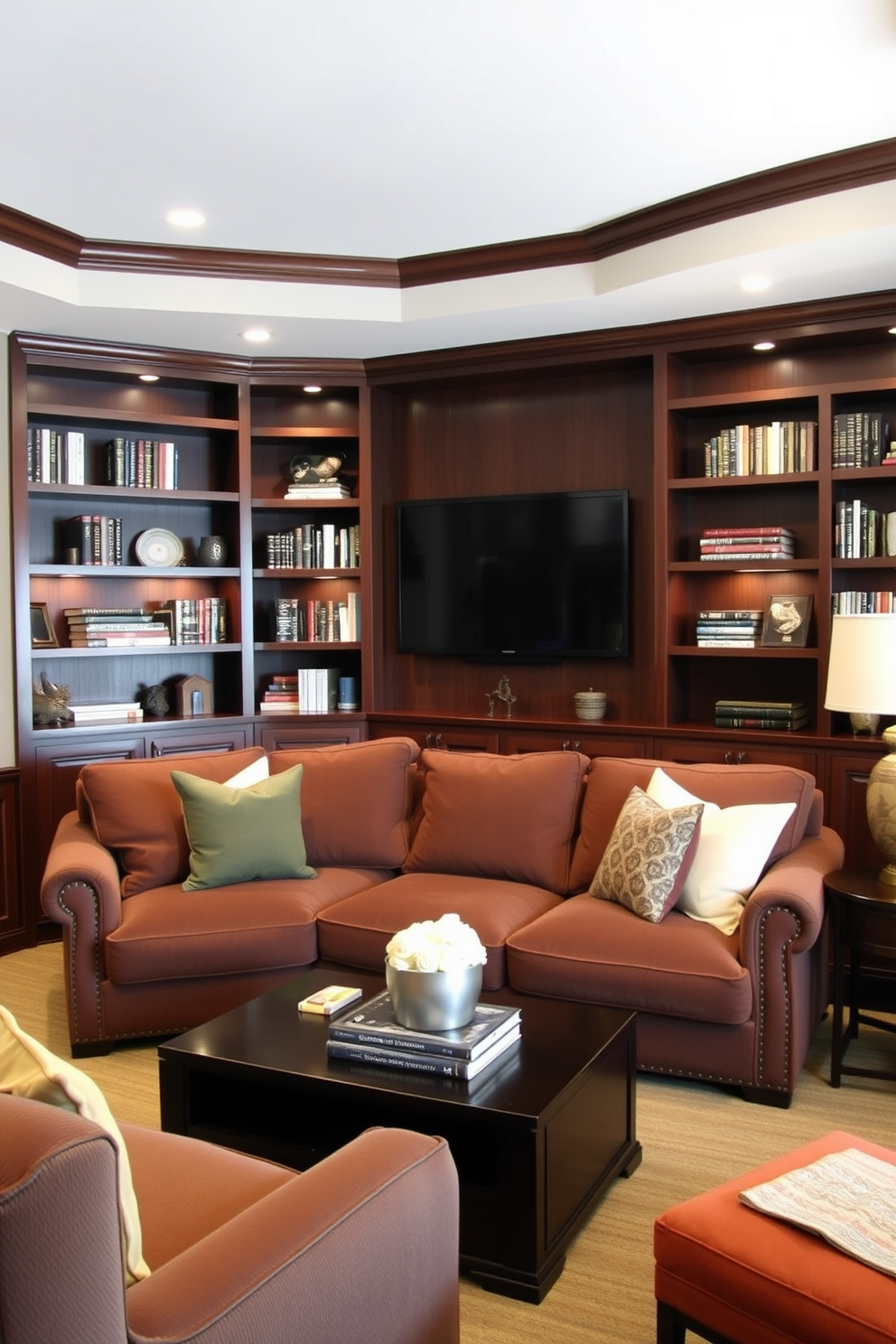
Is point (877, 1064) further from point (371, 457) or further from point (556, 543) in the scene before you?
point (371, 457)

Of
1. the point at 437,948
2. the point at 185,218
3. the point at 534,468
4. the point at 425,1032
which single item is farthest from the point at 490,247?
the point at 425,1032

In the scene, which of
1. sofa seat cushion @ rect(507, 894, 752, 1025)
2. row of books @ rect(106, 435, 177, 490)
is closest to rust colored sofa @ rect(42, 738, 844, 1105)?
sofa seat cushion @ rect(507, 894, 752, 1025)

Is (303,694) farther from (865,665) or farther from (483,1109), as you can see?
(483,1109)

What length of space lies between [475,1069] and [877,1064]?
1.69 metres

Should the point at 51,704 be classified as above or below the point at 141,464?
below

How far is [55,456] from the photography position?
527 centimetres

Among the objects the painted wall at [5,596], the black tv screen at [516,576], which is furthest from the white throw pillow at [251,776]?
the black tv screen at [516,576]

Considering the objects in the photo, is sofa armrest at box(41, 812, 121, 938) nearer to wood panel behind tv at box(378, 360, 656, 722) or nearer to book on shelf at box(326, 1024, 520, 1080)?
book on shelf at box(326, 1024, 520, 1080)

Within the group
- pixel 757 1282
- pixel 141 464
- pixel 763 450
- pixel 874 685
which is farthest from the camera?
pixel 141 464

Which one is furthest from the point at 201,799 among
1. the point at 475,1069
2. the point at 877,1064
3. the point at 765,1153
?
the point at 877,1064

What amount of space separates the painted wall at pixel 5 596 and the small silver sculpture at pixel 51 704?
0.19m

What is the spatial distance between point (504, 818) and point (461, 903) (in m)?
0.44

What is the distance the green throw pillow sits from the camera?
388 cm

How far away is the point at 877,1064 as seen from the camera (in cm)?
352
